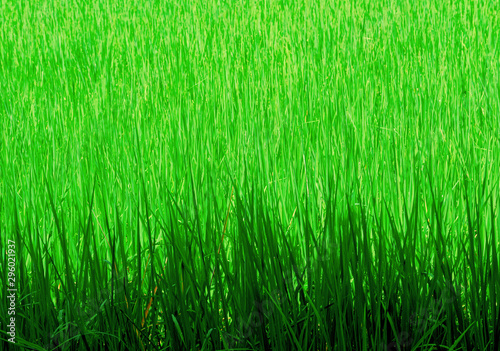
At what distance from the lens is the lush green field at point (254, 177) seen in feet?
4.45

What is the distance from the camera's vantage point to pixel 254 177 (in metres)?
1.83

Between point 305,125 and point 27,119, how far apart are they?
1.10 meters

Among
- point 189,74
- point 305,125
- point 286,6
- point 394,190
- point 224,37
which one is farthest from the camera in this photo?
point 286,6

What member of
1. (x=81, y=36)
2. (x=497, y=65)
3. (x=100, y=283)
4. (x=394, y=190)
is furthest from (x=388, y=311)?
(x=81, y=36)

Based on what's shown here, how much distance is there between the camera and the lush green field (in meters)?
1.36

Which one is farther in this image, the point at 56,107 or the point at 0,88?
the point at 0,88

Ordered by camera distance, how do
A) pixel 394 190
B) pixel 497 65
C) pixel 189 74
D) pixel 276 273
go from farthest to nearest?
pixel 189 74 → pixel 497 65 → pixel 394 190 → pixel 276 273

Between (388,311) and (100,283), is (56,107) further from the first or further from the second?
(388,311)

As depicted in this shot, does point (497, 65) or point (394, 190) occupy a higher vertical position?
point (497, 65)

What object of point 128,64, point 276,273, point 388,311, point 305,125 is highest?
point 128,64

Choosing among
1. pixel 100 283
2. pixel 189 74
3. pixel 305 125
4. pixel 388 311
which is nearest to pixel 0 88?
pixel 189 74

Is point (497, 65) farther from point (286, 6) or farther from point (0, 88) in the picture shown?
point (0, 88)

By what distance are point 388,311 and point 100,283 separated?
0.68 metres

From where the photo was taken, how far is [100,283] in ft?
4.75
